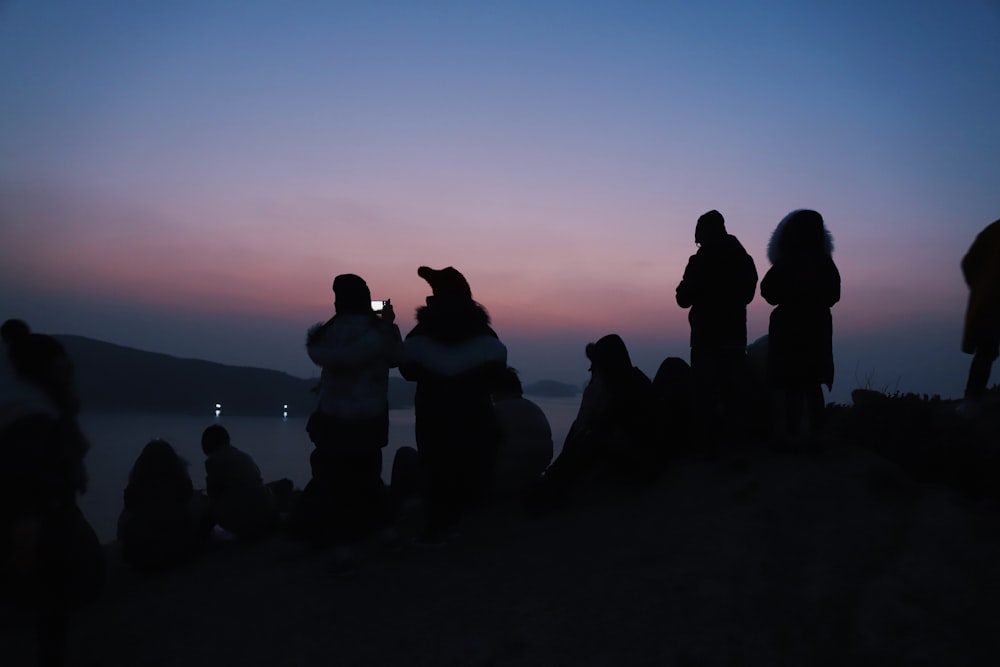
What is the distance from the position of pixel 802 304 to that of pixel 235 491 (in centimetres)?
535

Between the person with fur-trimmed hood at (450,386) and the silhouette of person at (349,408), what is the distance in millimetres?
243

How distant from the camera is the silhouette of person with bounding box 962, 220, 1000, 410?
5.19m

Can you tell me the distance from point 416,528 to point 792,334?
11.9 ft

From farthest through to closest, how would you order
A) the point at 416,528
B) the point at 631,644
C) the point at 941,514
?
the point at 416,528 < the point at 941,514 < the point at 631,644

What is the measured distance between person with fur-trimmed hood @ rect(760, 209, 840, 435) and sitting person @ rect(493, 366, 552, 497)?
2100mm

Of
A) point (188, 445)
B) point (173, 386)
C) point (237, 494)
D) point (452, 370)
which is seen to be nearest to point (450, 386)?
point (452, 370)

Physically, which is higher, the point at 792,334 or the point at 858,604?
the point at 792,334

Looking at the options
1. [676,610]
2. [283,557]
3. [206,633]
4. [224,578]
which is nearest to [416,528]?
[283,557]

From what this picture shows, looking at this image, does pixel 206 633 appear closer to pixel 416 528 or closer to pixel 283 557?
pixel 283 557

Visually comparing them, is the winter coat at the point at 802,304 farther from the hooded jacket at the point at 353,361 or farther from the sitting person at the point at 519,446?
the hooded jacket at the point at 353,361

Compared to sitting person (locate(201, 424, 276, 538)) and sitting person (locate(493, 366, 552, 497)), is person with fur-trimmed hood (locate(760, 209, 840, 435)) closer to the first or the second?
sitting person (locate(493, 366, 552, 497))

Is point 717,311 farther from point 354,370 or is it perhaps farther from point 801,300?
point 354,370

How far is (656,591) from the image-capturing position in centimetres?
374

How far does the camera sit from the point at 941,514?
4.20m
